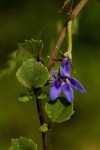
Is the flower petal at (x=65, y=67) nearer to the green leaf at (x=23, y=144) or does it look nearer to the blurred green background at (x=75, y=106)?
the green leaf at (x=23, y=144)

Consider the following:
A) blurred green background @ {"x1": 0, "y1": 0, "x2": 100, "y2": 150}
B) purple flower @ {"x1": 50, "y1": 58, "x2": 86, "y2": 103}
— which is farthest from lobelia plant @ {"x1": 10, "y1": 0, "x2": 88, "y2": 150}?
blurred green background @ {"x1": 0, "y1": 0, "x2": 100, "y2": 150}

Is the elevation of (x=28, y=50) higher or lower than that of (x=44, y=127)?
higher

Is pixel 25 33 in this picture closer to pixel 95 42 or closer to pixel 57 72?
pixel 95 42

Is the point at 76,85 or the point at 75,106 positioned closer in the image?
the point at 76,85

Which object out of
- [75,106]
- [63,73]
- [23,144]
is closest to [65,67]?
[63,73]

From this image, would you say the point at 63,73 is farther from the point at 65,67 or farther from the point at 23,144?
the point at 23,144

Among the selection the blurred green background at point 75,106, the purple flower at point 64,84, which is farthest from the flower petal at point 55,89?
the blurred green background at point 75,106

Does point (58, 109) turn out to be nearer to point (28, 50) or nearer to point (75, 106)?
point (28, 50)
